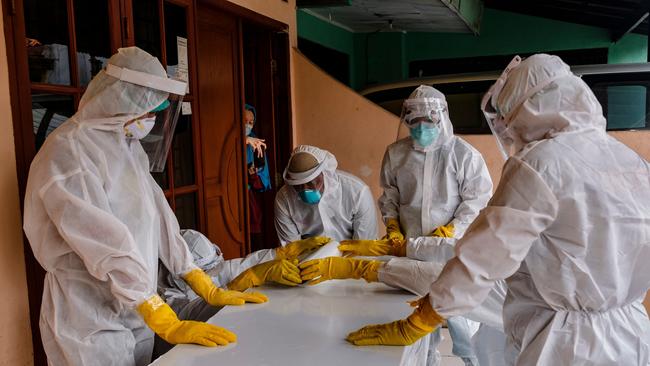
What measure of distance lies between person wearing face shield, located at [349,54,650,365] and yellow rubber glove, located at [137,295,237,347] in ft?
1.63

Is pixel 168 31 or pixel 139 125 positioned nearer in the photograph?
pixel 139 125

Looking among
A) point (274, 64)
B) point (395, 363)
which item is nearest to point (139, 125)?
point (395, 363)

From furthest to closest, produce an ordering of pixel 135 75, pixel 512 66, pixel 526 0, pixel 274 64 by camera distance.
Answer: pixel 526 0
pixel 274 64
pixel 135 75
pixel 512 66

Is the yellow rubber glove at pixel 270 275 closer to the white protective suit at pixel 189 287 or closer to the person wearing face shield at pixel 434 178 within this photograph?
the white protective suit at pixel 189 287

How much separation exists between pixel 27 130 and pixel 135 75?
1.53 feet

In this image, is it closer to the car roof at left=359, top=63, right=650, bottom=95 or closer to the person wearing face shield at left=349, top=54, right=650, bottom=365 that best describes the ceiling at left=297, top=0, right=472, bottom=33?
the car roof at left=359, top=63, right=650, bottom=95

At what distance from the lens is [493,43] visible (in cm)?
762

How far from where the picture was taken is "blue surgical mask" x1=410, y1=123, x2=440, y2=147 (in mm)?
2682

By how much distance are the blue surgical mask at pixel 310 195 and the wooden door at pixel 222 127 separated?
850mm

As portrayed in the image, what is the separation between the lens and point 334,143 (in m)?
4.28

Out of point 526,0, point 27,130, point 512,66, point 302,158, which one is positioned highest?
point 526,0

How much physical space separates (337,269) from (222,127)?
5.90ft

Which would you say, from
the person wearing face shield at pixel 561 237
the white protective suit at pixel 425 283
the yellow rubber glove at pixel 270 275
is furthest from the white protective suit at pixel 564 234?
the yellow rubber glove at pixel 270 275

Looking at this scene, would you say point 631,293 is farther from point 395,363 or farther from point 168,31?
point 168,31
